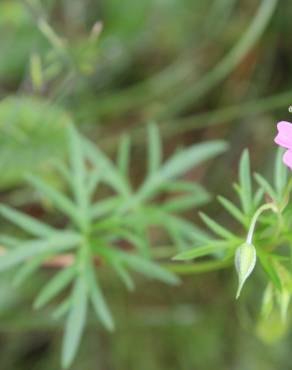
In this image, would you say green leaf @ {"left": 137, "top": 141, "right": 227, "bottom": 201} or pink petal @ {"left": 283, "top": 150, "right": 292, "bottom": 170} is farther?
green leaf @ {"left": 137, "top": 141, "right": 227, "bottom": 201}

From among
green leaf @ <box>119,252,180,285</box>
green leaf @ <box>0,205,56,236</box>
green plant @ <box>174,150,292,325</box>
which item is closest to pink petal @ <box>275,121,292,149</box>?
green plant @ <box>174,150,292,325</box>

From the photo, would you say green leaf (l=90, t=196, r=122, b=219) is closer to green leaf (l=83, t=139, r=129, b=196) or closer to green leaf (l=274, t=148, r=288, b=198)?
green leaf (l=83, t=139, r=129, b=196)

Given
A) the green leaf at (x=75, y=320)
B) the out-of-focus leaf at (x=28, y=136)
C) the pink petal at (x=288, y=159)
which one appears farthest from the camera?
the out-of-focus leaf at (x=28, y=136)

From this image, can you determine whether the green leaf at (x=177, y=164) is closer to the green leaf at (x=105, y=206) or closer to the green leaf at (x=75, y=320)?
the green leaf at (x=105, y=206)

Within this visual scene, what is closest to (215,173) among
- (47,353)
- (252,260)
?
(47,353)

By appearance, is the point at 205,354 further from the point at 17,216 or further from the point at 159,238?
the point at 17,216

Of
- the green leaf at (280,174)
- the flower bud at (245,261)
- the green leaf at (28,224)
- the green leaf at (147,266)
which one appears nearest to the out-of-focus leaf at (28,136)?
→ the green leaf at (28,224)
